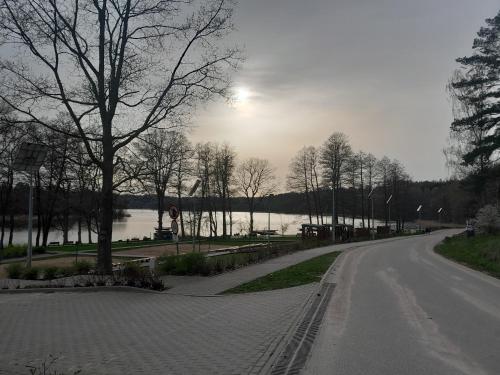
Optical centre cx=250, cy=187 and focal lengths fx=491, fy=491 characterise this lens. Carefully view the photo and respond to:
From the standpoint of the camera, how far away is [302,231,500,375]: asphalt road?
6176mm

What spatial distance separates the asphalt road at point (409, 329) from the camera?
6.18 meters

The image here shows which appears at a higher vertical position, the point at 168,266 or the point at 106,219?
the point at 106,219

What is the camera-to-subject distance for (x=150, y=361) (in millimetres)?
6195

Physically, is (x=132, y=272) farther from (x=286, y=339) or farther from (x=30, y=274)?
(x=286, y=339)

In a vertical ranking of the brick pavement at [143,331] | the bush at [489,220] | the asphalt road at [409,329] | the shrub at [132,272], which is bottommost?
the asphalt road at [409,329]

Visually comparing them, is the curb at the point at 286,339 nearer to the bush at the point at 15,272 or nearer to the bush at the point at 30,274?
the bush at the point at 30,274

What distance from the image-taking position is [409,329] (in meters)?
8.34

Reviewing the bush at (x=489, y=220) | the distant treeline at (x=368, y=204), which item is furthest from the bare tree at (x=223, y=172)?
the bush at (x=489, y=220)

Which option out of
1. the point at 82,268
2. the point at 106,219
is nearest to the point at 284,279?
the point at 106,219

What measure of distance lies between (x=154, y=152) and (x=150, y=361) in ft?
49.0

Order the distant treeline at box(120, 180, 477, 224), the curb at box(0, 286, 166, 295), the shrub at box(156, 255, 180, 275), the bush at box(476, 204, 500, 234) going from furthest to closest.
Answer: the distant treeline at box(120, 180, 477, 224) < the bush at box(476, 204, 500, 234) < the shrub at box(156, 255, 180, 275) < the curb at box(0, 286, 166, 295)

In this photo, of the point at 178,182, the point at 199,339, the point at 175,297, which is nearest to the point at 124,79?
the point at 175,297

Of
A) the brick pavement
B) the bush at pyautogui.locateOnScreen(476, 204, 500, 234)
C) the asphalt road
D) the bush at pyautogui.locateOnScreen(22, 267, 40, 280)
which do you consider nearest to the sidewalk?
the brick pavement

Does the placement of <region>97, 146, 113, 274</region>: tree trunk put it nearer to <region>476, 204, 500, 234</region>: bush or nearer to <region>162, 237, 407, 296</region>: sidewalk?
<region>162, 237, 407, 296</region>: sidewalk
